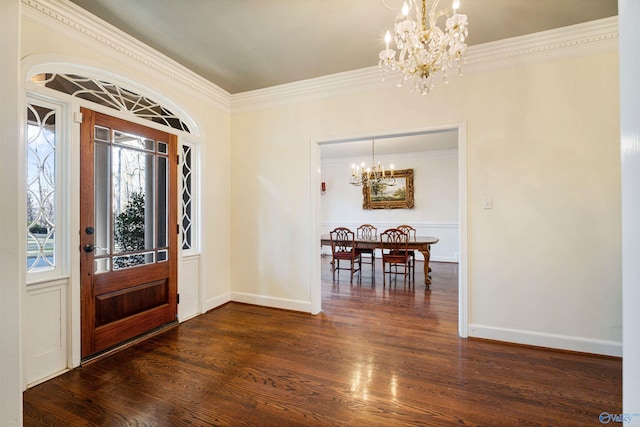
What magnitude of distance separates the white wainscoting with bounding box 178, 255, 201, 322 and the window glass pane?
1.18m

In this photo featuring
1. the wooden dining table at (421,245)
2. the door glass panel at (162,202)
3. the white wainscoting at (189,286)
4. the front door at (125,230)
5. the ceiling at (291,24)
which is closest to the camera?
the ceiling at (291,24)

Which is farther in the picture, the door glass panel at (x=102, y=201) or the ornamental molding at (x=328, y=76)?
the door glass panel at (x=102, y=201)

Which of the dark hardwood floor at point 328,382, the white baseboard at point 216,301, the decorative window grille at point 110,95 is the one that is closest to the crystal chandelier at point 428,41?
the dark hardwood floor at point 328,382

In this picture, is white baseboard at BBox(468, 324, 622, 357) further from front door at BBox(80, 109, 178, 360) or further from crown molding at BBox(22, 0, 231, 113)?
crown molding at BBox(22, 0, 231, 113)

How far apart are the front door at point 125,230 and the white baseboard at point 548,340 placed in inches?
124

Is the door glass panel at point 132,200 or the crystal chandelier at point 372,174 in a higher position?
the crystal chandelier at point 372,174

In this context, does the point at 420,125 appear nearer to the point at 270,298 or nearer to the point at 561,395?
the point at 561,395

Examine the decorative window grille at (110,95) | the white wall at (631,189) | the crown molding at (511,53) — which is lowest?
the white wall at (631,189)

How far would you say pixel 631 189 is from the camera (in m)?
0.66

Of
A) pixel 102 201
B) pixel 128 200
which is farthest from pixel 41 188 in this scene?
pixel 128 200

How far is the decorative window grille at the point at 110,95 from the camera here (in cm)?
214

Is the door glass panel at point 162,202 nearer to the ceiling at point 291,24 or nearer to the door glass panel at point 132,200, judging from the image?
the door glass panel at point 132,200

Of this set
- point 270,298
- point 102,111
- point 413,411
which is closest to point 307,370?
point 413,411

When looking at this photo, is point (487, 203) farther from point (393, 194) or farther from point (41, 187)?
point (393, 194)
